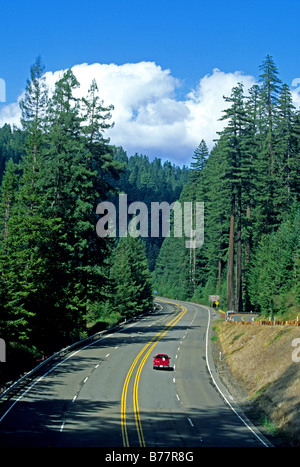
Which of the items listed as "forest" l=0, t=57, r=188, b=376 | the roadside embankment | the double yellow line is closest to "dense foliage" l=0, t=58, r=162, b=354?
"forest" l=0, t=57, r=188, b=376

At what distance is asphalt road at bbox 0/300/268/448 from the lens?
1892cm

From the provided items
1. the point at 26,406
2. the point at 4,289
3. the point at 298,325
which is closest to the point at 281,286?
the point at 298,325

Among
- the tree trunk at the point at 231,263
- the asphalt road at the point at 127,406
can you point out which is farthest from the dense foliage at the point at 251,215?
the asphalt road at the point at 127,406

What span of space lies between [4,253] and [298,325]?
2339 cm

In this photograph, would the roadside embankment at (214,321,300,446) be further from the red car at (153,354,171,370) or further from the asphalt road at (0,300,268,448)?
the red car at (153,354,171,370)

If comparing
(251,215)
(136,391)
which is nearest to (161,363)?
(136,391)

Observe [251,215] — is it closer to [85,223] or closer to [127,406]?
[85,223]

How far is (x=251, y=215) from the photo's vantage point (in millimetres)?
82312

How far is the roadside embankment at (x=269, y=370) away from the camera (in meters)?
22.3

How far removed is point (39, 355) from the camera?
3672 centimetres

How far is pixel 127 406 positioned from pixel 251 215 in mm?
62183

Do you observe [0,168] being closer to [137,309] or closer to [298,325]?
[137,309]

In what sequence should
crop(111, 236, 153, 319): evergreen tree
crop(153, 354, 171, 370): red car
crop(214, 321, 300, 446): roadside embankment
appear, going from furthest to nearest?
crop(111, 236, 153, 319): evergreen tree < crop(153, 354, 171, 370): red car < crop(214, 321, 300, 446): roadside embankment

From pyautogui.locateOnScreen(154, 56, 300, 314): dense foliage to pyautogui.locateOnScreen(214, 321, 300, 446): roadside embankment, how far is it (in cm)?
1014
